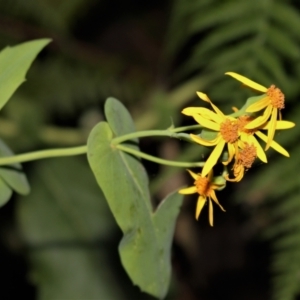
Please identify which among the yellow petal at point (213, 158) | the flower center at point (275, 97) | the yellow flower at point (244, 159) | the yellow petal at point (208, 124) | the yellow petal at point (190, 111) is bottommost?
the yellow flower at point (244, 159)

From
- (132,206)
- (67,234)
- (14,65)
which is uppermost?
(14,65)

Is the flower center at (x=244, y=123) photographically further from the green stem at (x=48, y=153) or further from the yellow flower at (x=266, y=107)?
the green stem at (x=48, y=153)

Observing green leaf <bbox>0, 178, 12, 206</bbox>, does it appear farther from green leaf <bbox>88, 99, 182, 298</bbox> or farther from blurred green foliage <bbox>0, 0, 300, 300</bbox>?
blurred green foliage <bbox>0, 0, 300, 300</bbox>

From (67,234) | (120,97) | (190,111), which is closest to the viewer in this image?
(190,111)

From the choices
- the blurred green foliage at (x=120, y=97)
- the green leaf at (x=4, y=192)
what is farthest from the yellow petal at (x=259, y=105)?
the blurred green foliage at (x=120, y=97)

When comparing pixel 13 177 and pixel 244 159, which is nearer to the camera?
pixel 244 159

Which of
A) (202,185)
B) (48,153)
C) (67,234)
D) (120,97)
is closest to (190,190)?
(202,185)

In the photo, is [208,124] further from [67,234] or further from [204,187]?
[67,234]
